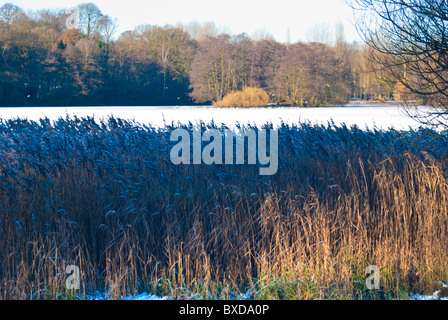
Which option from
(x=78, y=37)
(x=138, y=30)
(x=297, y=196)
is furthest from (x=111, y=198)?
(x=138, y=30)

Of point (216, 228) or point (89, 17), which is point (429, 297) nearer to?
point (216, 228)

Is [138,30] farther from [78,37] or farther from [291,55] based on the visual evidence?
[291,55]

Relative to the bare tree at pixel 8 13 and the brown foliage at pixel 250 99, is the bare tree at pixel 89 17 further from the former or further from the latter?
the brown foliage at pixel 250 99

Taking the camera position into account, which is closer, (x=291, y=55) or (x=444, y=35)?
(x=444, y=35)

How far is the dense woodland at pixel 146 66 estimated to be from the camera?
3578 centimetres

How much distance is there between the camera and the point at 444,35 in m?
5.06

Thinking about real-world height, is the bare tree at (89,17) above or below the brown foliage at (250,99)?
above

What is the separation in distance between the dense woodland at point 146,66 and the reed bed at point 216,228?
2937 cm

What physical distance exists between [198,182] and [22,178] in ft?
6.57

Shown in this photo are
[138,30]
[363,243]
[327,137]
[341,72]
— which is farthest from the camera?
[138,30]
